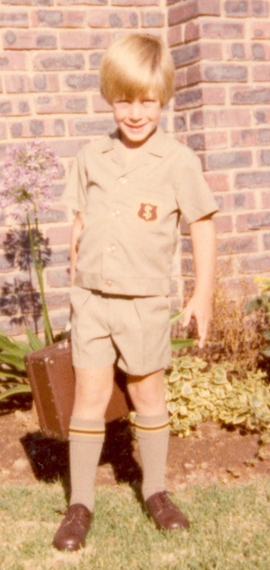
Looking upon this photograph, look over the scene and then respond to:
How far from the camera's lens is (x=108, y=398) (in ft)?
9.83

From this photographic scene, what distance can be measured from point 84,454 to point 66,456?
866 millimetres

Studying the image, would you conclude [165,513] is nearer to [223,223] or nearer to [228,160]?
[223,223]

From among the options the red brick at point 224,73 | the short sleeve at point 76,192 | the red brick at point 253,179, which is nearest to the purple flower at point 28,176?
the short sleeve at point 76,192

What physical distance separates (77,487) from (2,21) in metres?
2.62

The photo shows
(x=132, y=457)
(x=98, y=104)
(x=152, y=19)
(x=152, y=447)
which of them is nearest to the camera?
(x=152, y=447)

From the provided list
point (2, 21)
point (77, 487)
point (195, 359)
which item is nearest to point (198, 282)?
point (77, 487)

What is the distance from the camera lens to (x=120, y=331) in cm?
283

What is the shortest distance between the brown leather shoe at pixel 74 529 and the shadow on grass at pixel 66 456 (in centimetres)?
35

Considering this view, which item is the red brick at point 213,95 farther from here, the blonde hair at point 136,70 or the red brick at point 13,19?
the blonde hair at point 136,70

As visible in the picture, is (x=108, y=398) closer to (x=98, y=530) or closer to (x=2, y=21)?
(x=98, y=530)

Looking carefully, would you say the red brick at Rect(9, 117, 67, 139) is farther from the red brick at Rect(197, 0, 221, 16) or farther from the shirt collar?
the shirt collar

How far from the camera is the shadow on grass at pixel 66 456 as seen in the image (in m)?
3.50

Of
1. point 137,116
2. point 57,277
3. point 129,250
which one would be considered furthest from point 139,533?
point 57,277

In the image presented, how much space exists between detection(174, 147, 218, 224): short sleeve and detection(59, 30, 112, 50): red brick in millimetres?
1877
